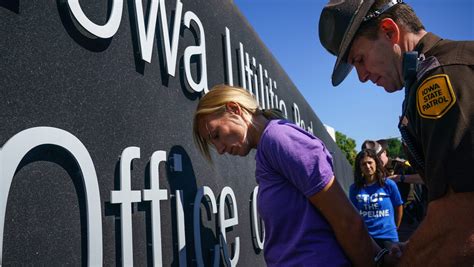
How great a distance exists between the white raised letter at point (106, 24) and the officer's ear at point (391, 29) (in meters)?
1.11

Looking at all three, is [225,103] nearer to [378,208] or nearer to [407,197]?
[378,208]

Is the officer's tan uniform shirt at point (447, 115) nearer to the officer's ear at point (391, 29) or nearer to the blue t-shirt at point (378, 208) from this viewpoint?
the officer's ear at point (391, 29)

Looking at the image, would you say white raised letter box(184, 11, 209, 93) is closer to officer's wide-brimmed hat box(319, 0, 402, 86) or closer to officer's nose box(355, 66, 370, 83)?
officer's wide-brimmed hat box(319, 0, 402, 86)

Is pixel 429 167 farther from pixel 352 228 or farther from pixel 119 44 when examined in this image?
pixel 119 44

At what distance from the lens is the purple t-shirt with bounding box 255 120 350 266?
1.25 m

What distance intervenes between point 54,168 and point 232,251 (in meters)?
1.68

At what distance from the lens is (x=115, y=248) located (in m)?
1.43

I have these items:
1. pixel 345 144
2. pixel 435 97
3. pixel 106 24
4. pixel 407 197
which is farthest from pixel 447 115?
pixel 345 144

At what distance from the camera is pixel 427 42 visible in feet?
3.77

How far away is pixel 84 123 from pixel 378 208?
335 centimetres

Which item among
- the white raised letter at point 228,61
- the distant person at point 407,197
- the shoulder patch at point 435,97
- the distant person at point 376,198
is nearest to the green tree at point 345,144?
the distant person at point 407,197

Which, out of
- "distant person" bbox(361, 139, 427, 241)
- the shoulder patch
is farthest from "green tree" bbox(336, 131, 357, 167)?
the shoulder patch

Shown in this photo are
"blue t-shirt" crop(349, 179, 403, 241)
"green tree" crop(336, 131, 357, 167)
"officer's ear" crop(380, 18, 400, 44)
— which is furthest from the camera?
"green tree" crop(336, 131, 357, 167)

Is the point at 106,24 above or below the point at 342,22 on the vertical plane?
above
